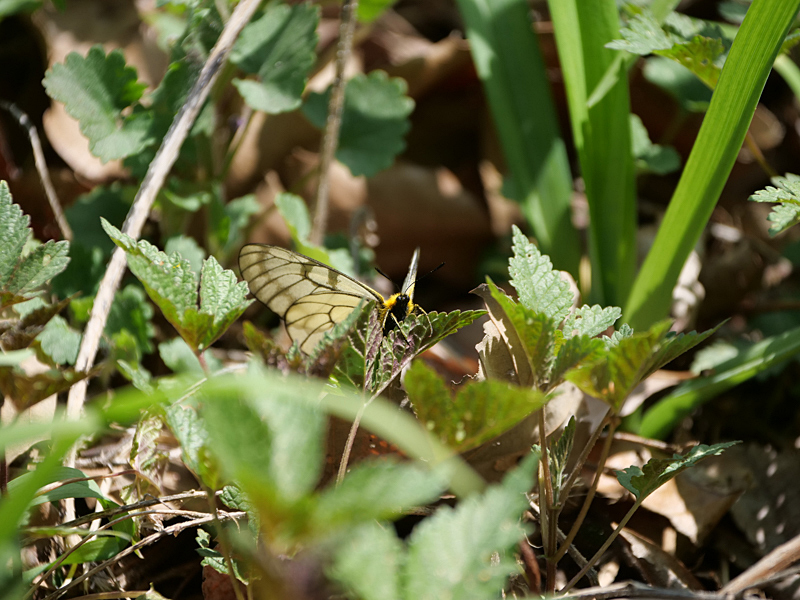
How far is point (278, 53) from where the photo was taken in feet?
5.87

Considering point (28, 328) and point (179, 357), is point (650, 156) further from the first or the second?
point (28, 328)

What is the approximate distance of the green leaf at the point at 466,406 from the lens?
30.6 inches

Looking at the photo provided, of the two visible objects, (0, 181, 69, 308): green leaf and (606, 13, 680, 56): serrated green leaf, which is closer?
(0, 181, 69, 308): green leaf

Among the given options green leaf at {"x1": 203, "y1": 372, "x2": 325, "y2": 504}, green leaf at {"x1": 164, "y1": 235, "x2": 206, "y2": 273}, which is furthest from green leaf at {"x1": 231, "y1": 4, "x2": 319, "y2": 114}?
green leaf at {"x1": 203, "y1": 372, "x2": 325, "y2": 504}

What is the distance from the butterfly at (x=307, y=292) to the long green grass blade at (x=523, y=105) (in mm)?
485

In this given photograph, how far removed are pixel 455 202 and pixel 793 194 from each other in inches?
55.9

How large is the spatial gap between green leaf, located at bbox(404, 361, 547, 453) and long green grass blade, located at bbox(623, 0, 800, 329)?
848 mm

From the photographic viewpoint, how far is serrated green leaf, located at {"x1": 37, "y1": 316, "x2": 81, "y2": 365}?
4.77 ft

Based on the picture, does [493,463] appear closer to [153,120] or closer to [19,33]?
[153,120]

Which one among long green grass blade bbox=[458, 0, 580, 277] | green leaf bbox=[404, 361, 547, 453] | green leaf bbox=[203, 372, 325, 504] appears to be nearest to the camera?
green leaf bbox=[203, 372, 325, 504]

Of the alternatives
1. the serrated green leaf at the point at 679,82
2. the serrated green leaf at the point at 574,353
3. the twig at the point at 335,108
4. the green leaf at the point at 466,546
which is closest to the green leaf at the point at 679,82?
the serrated green leaf at the point at 679,82

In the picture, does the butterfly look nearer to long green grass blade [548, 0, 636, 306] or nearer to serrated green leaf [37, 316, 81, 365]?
serrated green leaf [37, 316, 81, 365]

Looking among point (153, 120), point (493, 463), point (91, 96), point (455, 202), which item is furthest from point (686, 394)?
point (91, 96)

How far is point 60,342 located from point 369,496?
1.15m
